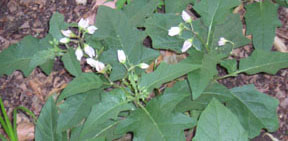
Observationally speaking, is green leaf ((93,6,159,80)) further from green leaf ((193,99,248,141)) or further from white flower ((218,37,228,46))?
green leaf ((193,99,248,141))

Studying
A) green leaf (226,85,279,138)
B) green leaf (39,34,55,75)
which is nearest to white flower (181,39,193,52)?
green leaf (226,85,279,138)

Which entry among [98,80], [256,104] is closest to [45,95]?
[98,80]

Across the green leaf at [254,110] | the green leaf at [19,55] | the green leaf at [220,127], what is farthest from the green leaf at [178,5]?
the green leaf at [220,127]

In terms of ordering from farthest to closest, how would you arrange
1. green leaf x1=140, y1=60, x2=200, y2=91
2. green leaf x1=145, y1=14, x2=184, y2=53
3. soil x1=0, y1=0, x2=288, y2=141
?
soil x1=0, y1=0, x2=288, y2=141, green leaf x1=145, y1=14, x2=184, y2=53, green leaf x1=140, y1=60, x2=200, y2=91

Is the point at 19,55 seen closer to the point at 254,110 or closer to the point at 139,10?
the point at 139,10

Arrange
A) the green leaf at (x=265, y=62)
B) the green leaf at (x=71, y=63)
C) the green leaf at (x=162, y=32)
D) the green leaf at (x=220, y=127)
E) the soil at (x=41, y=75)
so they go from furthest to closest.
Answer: the soil at (x=41, y=75) < the green leaf at (x=162, y=32) < the green leaf at (x=71, y=63) < the green leaf at (x=265, y=62) < the green leaf at (x=220, y=127)

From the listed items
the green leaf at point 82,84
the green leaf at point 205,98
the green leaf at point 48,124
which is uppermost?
the green leaf at point 82,84

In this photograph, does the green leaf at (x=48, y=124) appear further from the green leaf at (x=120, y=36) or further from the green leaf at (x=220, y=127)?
the green leaf at (x=220, y=127)

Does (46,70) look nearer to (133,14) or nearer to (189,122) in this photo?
(133,14)
